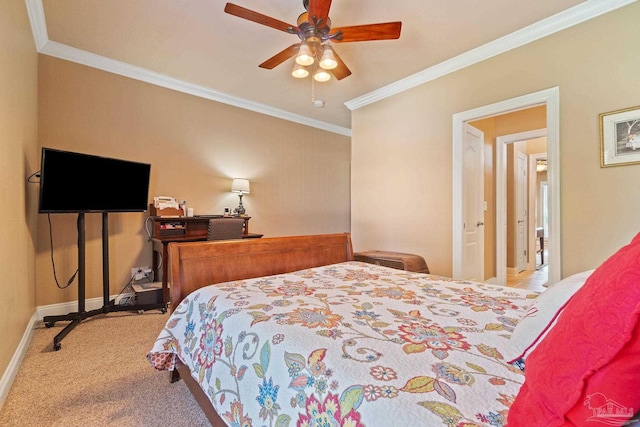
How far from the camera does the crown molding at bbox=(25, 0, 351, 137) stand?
255 cm

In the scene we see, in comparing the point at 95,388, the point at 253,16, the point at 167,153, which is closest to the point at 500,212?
the point at 253,16

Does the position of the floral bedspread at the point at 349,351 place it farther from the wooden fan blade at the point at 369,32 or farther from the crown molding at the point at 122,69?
the crown molding at the point at 122,69

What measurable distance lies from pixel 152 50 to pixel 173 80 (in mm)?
625

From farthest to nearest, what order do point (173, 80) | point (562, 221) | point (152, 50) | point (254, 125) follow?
point (254, 125) → point (173, 80) → point (152, 50) → point (562, 221)

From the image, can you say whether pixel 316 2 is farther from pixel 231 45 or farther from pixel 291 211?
pixel 291 211

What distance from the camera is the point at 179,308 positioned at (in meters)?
1.54

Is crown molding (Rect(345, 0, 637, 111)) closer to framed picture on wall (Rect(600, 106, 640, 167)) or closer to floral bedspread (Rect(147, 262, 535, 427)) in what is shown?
framed picture on wall (Rect(600, 106, 640, 167))

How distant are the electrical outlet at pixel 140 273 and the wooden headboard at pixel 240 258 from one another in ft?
6.96

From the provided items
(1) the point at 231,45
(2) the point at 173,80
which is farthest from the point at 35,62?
(1) the point at 231,45

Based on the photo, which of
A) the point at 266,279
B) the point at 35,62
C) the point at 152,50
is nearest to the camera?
the point at 266,279

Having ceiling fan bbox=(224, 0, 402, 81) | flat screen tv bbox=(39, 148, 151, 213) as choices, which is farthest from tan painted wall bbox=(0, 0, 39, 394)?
ceiling fan bbox=(224, 0, 402, 81)

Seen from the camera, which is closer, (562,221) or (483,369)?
(483,369)

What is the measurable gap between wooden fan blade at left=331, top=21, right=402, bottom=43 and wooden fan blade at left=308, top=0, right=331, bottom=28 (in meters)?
0.11

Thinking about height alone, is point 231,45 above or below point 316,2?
above
